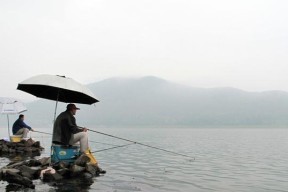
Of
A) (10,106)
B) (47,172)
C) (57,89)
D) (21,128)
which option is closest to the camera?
(47,172)

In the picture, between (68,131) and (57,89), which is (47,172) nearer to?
(68,131)

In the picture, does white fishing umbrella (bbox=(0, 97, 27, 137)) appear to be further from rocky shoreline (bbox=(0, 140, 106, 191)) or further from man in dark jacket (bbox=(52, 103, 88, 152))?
man in dark jacket (bbox=(52, 103, 88, 152))

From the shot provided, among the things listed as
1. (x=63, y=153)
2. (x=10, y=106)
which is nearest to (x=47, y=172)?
(x=63, y=153)

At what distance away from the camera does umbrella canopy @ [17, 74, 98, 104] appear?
14781 mm

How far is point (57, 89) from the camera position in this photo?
17578 mm

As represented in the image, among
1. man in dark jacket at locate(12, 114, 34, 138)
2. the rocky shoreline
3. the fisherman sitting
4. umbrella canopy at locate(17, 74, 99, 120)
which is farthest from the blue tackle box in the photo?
man in dark jacket at locate(12, 114, 34, 138)

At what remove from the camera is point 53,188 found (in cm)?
1327

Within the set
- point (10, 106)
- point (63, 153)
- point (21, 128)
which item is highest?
point (10, 106)

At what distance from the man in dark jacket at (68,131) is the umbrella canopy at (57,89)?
3.49ft

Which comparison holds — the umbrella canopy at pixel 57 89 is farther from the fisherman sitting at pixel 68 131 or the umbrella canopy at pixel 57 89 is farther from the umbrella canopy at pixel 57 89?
the fisherman sitting at pixel 68 131

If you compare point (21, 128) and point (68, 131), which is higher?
point (68, 131)

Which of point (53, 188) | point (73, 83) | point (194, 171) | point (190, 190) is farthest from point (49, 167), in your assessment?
point (194, 171)

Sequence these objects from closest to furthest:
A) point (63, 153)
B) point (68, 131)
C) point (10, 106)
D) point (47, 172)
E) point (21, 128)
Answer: point (47, 172) < point (68, 131) < point (63, 153) < point (21, 128) < point (10, 106)

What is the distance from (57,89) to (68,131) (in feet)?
8.34
